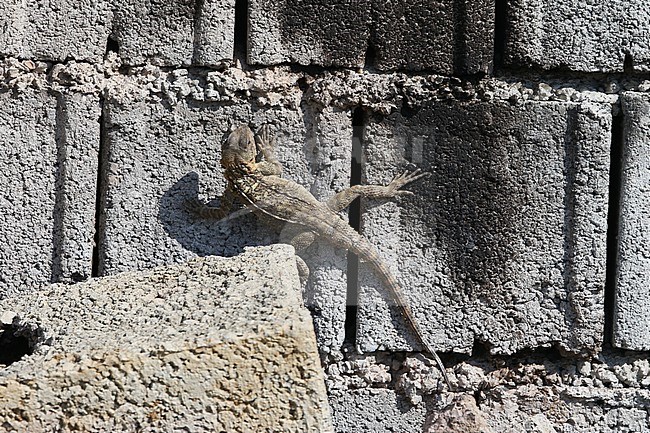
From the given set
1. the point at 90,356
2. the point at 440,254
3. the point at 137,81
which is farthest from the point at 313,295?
the point at 90,356

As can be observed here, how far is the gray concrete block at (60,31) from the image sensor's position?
3.44 m

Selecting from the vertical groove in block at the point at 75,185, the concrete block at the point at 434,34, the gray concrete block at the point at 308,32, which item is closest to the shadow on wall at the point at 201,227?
the vertical groove in block at the point at 75,185

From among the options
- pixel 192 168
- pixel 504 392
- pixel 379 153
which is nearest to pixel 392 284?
pixel 379 153

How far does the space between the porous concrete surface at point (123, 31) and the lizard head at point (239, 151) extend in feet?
1.01

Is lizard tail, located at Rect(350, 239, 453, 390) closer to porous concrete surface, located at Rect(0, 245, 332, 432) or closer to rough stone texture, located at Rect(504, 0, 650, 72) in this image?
rough stone texture, located at Rect(504, 0, 650, 72)

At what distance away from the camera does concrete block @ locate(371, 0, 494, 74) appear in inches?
137

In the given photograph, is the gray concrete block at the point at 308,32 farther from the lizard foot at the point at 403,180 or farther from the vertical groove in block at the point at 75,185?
the vertical groove in block at the point at 75,185

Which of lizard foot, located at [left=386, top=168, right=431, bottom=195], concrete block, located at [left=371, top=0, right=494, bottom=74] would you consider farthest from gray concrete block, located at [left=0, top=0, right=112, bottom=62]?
lizard foot, located at [left=386, top=168, right=431, bottom=195]

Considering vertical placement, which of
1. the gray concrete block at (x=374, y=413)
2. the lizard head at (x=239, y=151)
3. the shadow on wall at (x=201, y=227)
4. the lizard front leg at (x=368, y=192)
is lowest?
the gray concrete block at (x=374, y=413)

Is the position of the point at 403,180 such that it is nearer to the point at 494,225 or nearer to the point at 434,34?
the point at 494,225

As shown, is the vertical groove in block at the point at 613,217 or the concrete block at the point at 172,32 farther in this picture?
the vertical groove in block at the point at 613,217

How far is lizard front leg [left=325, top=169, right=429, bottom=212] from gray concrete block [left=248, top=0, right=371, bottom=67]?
0.47 m

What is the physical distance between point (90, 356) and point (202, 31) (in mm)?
1589

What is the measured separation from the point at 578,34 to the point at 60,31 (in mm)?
1997
